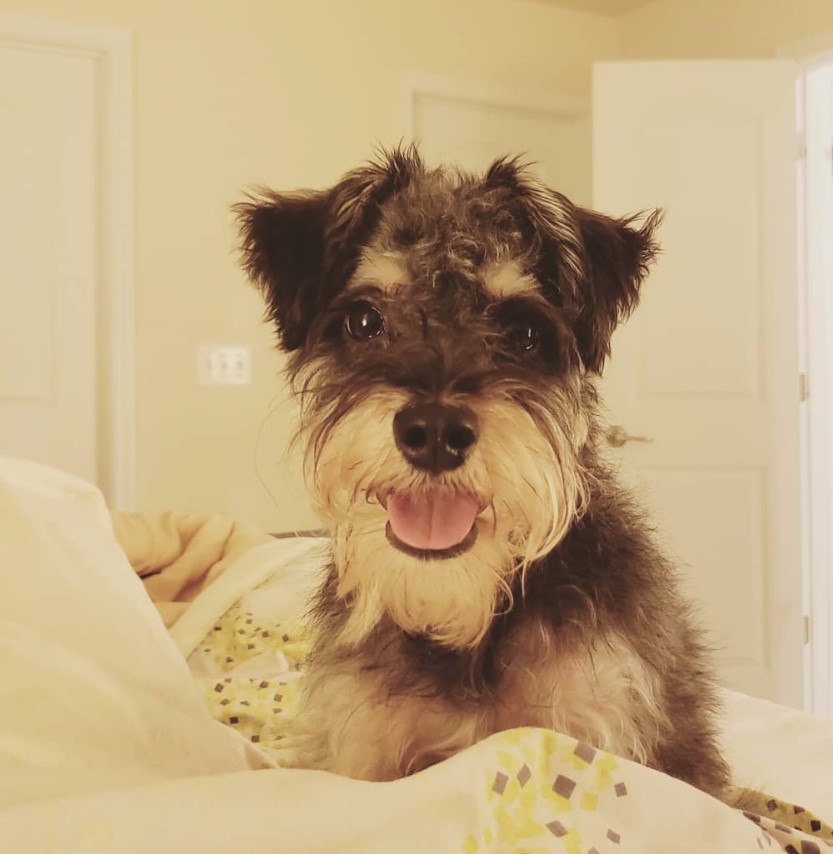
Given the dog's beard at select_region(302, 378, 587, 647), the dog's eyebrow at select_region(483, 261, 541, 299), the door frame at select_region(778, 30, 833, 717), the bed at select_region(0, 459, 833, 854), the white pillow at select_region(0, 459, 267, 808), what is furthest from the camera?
the door frame at select_region(778, 30, 833, 717)

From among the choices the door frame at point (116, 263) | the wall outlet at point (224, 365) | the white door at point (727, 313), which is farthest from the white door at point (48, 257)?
the white door at point (727, 313)

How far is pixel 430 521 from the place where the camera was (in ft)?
3.95

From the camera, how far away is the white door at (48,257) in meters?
3.84

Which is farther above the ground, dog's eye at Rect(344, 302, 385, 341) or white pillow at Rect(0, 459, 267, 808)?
dog's eye at Rect(344, 302, 385, 341)

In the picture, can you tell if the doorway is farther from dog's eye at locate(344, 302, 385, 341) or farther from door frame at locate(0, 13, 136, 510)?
dog's eye at locate(344, 302, 385, 341)

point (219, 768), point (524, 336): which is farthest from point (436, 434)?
point (219, 768)

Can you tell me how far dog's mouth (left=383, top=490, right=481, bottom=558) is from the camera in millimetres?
1193

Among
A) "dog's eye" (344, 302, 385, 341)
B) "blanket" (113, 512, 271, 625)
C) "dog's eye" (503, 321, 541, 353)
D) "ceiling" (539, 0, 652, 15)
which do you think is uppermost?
"ceiling" (539, 0, 652, 15)

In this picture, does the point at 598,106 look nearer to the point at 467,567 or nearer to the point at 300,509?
the point at 300,509

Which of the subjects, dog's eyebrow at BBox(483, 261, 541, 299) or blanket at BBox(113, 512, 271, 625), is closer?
dog's eyebrow at BBox(483, 261, 541, 299)

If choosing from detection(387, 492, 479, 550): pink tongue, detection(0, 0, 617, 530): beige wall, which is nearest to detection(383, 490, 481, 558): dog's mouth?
detection(387, 492, 479, 550): pink tongue

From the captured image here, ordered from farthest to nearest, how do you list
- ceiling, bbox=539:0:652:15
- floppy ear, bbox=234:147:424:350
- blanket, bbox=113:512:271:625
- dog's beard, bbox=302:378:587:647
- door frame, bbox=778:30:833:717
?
ceiling, bbox=539:0:652:15
door frame, bbox=778:30:833:717
blanket, bbox=113:512:271:625
floppy ear, bbox=234:147:424:350
dog's beard, bbox=302:378:587:647

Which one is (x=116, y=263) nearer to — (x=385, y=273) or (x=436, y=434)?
(x=385, y=273)

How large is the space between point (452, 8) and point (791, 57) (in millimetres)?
1706
